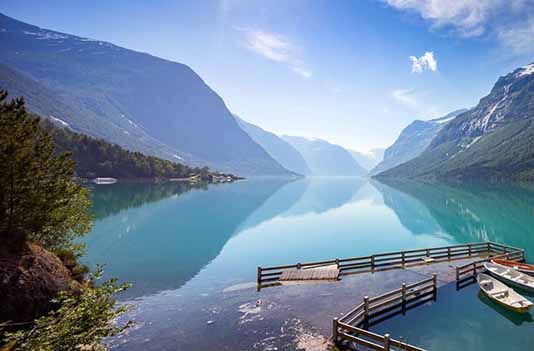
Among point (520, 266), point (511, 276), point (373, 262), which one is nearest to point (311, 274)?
point (373, 262)

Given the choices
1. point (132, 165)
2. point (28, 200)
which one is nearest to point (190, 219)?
point (28, 200)

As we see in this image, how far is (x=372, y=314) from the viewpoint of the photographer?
18266 millimetres

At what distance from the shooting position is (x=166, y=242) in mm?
39656

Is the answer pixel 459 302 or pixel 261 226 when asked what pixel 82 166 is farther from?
pixel 459 302

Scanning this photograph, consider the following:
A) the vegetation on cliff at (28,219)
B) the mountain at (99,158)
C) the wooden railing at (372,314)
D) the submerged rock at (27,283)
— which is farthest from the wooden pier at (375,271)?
the mountain at (99,158)

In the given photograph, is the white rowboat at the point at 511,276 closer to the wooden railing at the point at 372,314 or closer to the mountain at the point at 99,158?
the wooden railing at the point at 372,314

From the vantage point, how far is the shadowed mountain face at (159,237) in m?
27.3

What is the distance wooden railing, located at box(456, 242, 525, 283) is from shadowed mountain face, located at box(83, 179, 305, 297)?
78.3 ft

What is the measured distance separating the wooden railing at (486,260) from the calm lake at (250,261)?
5.88ft

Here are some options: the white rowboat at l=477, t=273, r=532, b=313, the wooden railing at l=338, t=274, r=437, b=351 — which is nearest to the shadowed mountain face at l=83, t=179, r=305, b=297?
the wooden railing at l=338, t=274, r=437, b=351

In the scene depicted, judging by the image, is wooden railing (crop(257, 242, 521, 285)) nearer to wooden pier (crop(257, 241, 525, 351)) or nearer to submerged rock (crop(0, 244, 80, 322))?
wooden pier (crop(257, 241, 525, 351))

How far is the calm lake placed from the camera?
16031 millimetres

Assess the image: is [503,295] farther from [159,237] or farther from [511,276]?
[159,237]

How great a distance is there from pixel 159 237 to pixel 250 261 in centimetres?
1685
